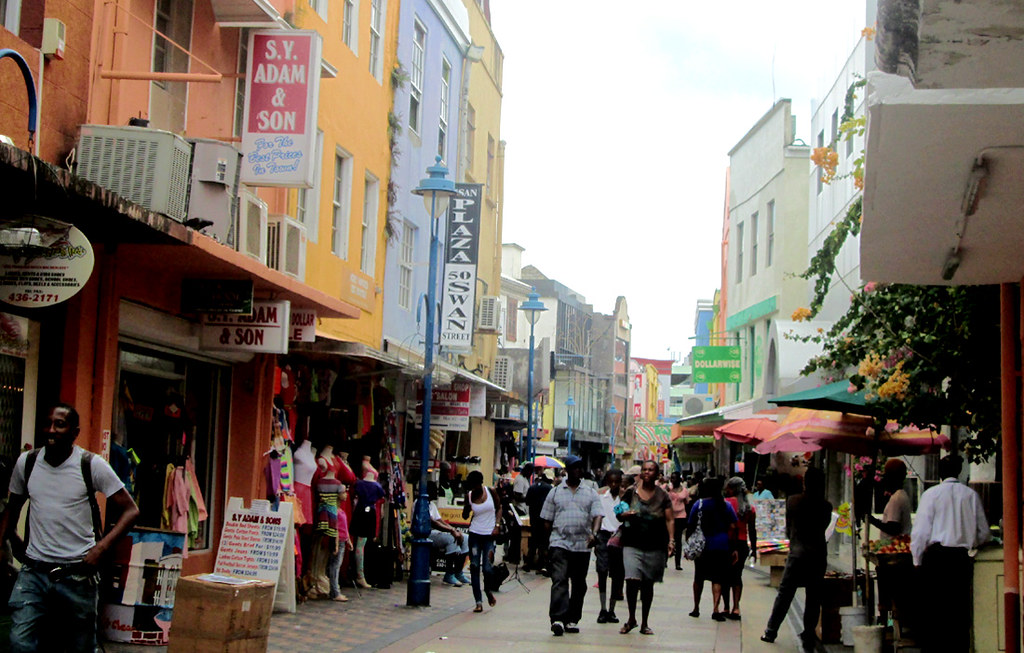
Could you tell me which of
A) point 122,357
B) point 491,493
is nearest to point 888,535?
point 491,493

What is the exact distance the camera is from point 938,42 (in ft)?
12.8

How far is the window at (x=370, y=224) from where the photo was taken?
19172mm

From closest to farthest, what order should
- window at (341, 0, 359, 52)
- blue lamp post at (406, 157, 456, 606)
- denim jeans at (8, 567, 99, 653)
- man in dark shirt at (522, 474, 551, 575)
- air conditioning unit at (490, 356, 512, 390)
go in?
denim jeans at (8, 567, 99, 653) → blue lamp post at (406, 157, 456, 606) → window at (341, 0, 359, 52) → man in dark shirt at (522, 474, 551, 575) → air conditioning unit at (490, 356, 512, 390)

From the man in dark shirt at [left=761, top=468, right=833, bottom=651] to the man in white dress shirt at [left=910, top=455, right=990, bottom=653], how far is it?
182 cm

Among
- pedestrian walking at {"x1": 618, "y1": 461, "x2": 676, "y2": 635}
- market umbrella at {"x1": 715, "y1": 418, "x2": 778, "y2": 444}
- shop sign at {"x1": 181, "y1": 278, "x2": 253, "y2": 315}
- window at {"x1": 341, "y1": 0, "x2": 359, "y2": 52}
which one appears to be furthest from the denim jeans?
market umbrella at {"x1": 715, "y1": 418, "x2": 778, "y2": 444}

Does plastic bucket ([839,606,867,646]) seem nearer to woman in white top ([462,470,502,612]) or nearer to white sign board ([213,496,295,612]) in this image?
woman in white top ([462,470,502,612])

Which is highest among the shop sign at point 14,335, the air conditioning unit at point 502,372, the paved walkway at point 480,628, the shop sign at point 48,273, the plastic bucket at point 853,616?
the air conditioning unit at point 502,372

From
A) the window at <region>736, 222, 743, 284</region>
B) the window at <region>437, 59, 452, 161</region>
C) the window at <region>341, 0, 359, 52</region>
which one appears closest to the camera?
the window at <region>341, 0, 359, 52</region>

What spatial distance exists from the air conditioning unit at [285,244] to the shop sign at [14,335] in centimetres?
415

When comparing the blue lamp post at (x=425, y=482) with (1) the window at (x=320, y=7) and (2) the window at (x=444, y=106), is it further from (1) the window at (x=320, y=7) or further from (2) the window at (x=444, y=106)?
(2) the window at (x=444, y=106)

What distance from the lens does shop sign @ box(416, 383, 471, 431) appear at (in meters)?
21.7

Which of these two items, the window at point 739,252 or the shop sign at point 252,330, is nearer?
the shop sign at point 252,330

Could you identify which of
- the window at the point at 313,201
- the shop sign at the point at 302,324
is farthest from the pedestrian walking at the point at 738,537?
the window at the point at 313,201

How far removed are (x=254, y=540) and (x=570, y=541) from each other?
3309 millimetres
